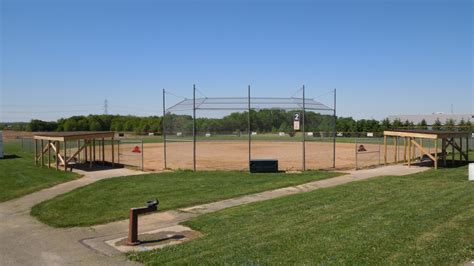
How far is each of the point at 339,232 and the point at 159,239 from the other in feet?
11.5

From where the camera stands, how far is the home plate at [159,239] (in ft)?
26.9

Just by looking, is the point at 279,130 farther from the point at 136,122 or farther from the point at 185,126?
the point at 136,122

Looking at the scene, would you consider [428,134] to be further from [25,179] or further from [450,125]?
[450,125]

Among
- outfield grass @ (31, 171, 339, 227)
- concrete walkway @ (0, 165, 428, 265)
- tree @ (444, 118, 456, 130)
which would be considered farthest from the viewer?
tree @ (444, 118, 456, 130)

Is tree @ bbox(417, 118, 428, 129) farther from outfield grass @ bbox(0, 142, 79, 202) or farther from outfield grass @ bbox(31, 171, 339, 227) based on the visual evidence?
outfield grass @ bbox(0, 142, 79, 202)

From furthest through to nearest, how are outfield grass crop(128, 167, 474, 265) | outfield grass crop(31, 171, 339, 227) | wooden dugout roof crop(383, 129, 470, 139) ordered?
wooden dugout roof crop(383, 129, 470, 139)
outfield grass crop(31, 171, 339, 227)
outfield grass crop(128, 167, 474, 265)

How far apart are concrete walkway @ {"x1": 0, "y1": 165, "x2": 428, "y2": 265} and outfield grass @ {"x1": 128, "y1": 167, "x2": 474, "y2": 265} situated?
74cm

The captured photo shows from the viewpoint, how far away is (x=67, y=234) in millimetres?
9555

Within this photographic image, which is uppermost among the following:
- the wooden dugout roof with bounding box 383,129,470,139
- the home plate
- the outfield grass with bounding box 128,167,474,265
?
the wooden dugout roof with bounding box 383,129,470,139

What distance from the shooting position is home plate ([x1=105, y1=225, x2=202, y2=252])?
8211mm

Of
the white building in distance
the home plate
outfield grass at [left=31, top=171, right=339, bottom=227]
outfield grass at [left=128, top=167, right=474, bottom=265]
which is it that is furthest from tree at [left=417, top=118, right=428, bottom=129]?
the home plate

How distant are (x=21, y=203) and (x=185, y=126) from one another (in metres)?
11.4

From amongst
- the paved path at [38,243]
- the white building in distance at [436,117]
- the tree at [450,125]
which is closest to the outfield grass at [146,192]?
the paved path at [38,243]

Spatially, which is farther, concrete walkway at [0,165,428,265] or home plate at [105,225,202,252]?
home plate at [105,225,202,252]
